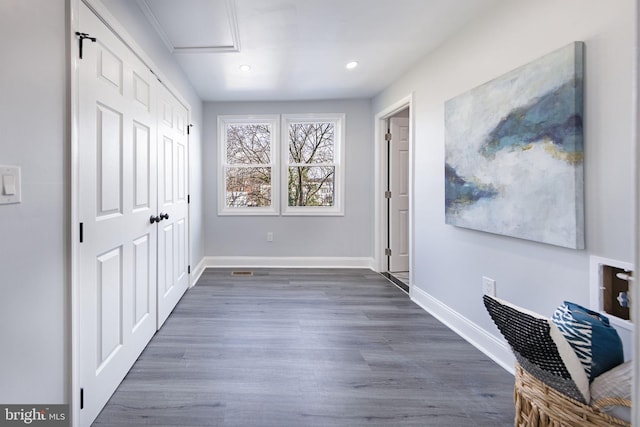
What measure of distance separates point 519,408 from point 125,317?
81.3 inches

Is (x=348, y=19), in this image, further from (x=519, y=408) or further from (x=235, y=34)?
(x=519, y=408)

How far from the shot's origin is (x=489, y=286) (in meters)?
2.07

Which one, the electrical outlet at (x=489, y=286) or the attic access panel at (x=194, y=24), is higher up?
the attic access panel at (x=194, y=24)

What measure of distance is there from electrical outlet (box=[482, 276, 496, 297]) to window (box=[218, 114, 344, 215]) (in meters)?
2.48

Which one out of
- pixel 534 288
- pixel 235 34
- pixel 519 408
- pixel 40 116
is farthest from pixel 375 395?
pixel 235 34

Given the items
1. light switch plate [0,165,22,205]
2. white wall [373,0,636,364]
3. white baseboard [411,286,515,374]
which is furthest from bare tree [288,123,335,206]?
light switch plate [0,165,22,205]

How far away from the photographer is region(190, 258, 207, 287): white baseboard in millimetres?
3573

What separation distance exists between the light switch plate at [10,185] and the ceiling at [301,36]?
1.61m

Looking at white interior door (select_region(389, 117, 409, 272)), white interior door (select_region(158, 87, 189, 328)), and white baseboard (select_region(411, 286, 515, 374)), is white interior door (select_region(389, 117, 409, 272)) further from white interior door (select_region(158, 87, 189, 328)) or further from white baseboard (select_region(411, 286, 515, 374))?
white interior door (select_region(158, 87, 189, 328))

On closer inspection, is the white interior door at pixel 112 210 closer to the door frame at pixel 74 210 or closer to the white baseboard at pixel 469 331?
the door frame at pixel 74 210

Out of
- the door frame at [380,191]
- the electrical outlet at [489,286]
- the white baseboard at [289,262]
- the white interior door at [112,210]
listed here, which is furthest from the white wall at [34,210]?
the door frame at [380,191]

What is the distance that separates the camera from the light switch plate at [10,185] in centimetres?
93

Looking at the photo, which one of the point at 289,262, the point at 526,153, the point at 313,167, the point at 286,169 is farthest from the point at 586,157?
the point at 289,262

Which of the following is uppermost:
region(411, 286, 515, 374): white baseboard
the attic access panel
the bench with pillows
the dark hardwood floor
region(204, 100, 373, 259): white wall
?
the attic access panel
